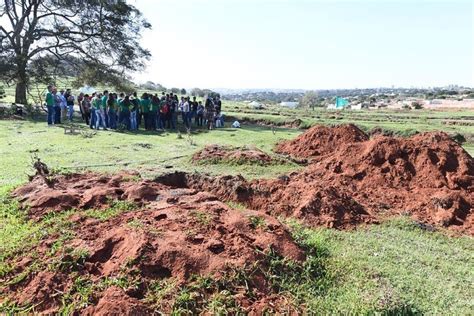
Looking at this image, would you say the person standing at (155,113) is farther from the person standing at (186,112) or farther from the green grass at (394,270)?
the green grass at (394,270)

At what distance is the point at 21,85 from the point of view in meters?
25.8

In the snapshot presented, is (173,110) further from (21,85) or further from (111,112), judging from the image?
(21,85)

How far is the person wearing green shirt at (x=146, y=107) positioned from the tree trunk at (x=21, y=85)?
10.0 m

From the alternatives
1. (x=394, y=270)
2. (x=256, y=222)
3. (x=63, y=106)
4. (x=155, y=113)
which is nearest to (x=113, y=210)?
(x=256, y=222)

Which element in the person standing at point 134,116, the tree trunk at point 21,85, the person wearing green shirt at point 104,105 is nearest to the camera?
the person wearing green shirt at point 104,105

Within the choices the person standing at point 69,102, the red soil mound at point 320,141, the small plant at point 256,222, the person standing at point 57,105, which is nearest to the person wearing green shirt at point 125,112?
the person standing at point 57,105

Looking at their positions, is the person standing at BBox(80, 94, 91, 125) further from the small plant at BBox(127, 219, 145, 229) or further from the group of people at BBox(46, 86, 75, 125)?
the small plant at BBox(127, 219, 145, 229)

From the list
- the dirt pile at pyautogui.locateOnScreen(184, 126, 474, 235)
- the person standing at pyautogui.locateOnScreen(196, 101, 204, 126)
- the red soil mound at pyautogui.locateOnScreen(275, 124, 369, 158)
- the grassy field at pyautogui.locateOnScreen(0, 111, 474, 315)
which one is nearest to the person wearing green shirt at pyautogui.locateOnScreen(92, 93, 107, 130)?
the person standing at pyautogui.locateOnScreen(196, 101, 204, 126)

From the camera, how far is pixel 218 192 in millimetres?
8648

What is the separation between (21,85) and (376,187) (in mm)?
22591

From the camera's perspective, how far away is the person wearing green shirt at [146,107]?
62.1 feet

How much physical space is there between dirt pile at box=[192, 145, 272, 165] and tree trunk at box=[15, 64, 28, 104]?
17.4m

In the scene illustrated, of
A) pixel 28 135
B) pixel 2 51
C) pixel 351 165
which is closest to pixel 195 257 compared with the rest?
pixel 351 165

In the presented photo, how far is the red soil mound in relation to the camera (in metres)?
14.3
